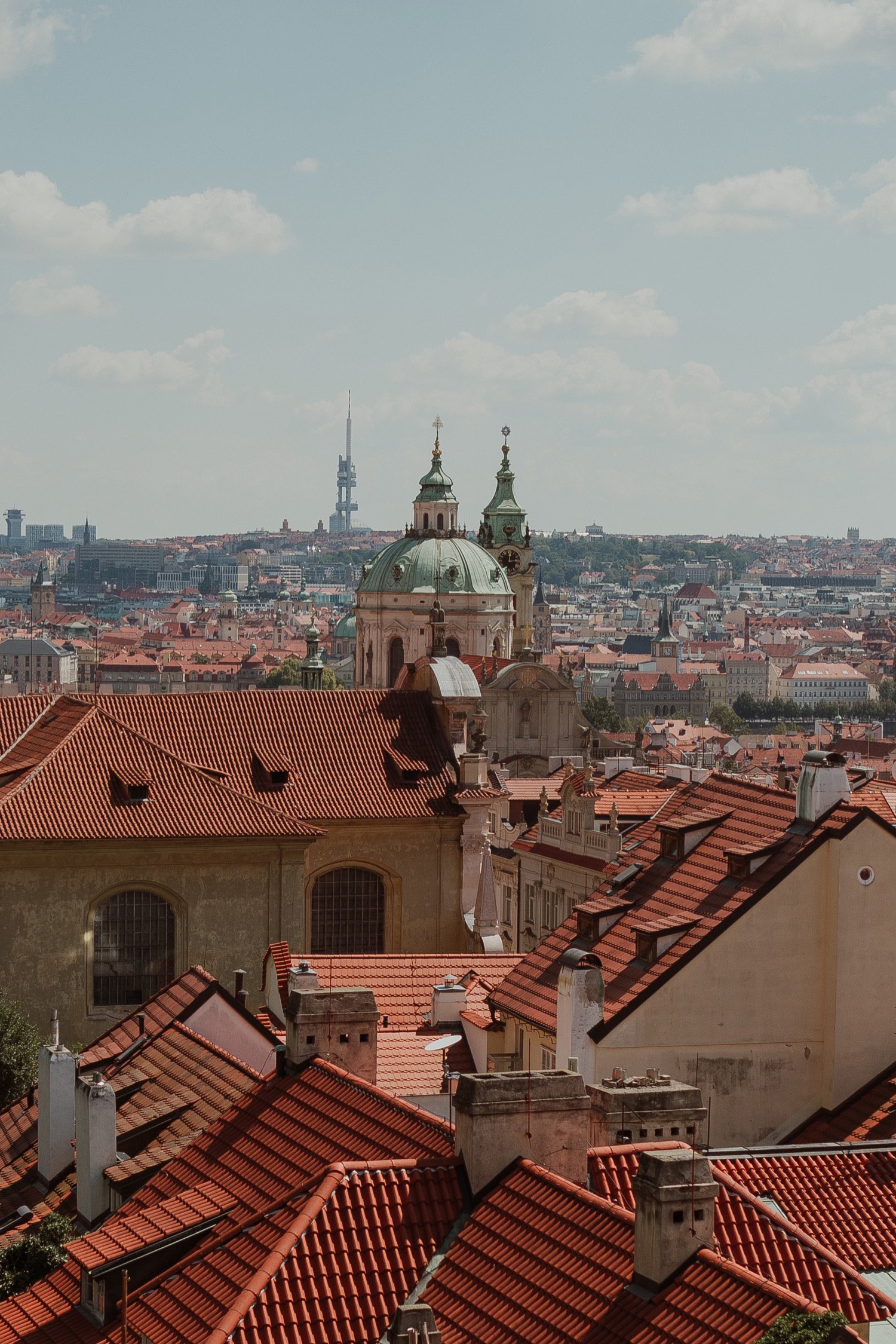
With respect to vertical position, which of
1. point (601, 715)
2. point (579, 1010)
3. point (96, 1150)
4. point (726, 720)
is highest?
point (579, 1010)

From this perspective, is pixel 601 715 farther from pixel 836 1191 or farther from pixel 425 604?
pixel 836 1191

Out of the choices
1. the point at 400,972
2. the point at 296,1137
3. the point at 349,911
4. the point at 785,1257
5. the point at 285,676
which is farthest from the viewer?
the point at 285,676

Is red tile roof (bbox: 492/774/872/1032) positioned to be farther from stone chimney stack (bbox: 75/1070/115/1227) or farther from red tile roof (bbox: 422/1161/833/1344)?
red tile roof (bbox: 422/1161/833/1344)

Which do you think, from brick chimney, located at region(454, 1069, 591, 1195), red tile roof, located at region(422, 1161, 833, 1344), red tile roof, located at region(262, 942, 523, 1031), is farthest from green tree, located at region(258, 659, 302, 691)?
red tile roof, located at region(422, 1161, 833, 1344)

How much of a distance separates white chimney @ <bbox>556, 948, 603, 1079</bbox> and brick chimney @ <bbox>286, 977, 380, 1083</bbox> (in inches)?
174

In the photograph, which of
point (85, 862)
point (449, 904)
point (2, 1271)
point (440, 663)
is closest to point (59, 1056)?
point (2, 1271)

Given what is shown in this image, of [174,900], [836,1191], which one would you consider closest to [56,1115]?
[836,1191]

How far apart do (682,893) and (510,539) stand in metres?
106

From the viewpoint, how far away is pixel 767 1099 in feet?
68.3

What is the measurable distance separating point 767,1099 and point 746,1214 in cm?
797

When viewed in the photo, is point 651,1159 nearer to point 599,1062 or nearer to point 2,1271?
point 2,1271

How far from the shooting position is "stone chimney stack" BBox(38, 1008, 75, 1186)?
61.1 feet

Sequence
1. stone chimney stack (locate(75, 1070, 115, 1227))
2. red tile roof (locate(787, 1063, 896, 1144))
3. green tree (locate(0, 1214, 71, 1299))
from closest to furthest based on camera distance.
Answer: green tree (locate(0, 1214, 71, 1299)) → stone chimney stack (locate(75, 1070, 115, 1227)) → red tile roof (locate(787, 1063, 896, 1144))

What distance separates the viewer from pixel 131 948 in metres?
31.8
